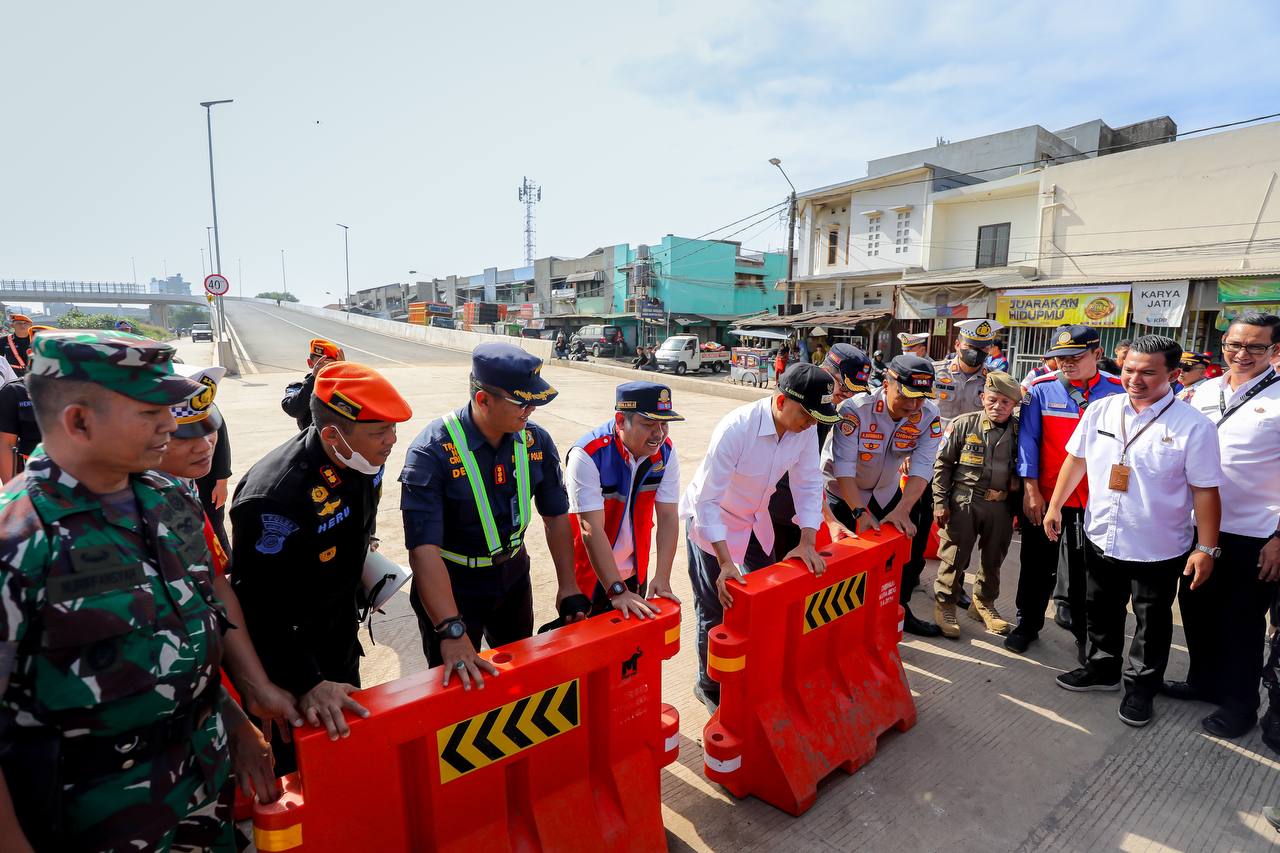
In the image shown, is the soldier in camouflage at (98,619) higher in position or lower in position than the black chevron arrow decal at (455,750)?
higher

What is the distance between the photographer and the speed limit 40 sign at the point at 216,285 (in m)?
18.1

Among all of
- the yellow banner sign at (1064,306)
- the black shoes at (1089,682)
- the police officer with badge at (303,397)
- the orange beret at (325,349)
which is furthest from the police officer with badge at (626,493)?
the yellow banner sign at (1064,306)

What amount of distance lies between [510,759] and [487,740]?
0.41ft

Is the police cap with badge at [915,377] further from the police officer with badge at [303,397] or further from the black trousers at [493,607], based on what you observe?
the police officer with badge at [303,397]

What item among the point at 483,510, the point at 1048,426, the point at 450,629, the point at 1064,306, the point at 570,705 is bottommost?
the point at 570,705

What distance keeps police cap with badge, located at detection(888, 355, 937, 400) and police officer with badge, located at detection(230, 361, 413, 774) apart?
2.74 m

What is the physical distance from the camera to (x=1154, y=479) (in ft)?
10.6

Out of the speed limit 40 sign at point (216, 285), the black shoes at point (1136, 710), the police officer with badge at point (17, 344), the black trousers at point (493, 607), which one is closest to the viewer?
the black trousers at point (493, 607)

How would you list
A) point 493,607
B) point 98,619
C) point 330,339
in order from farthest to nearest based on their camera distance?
point 330,339, point 493,607, point 98,619

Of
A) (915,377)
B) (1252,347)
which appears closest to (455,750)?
(915,377)

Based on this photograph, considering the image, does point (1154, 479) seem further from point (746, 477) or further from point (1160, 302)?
point (1160, 302)

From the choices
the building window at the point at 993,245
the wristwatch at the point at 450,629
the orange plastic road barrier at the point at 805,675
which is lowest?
the orange plastic road barrier at the point at 805,675

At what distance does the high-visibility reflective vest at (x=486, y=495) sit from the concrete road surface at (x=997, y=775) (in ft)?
4.35

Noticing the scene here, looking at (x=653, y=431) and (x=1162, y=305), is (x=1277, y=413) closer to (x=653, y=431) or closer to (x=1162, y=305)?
(x=653, y=431)
